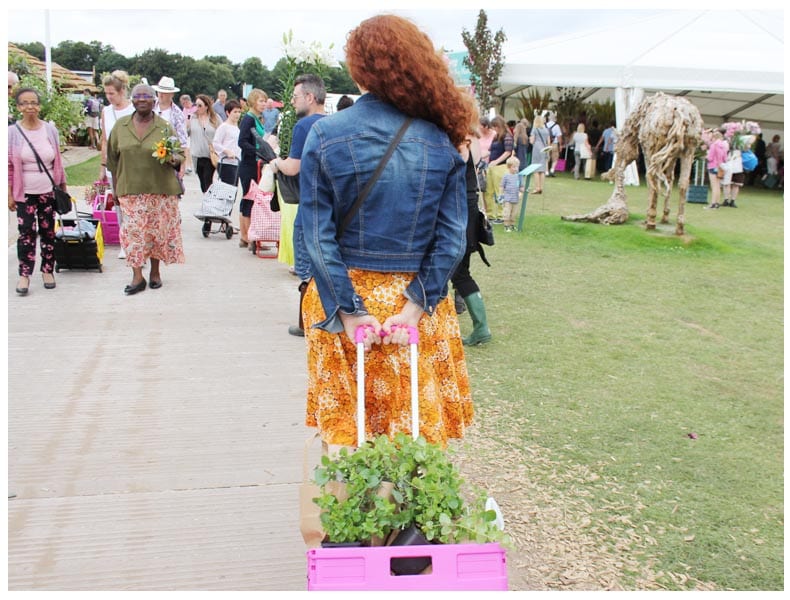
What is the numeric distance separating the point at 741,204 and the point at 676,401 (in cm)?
1751

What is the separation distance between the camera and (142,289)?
8.30 meters

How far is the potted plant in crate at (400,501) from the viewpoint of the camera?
Answer: 2361 millimetres

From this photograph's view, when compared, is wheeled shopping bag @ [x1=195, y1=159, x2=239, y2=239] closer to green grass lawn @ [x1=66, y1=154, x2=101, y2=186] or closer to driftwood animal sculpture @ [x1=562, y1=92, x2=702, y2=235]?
driftwood animal sculpture @ [x1=562, y1=92, x2=702, y2=235]

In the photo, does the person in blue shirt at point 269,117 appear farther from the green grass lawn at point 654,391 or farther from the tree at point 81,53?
the tree at point 81,53

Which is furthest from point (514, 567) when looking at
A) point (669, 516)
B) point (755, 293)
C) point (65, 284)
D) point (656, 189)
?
point (656, 189)

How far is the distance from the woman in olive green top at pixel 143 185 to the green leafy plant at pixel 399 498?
5.95 metres

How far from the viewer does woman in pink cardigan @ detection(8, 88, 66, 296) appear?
25.1 ft

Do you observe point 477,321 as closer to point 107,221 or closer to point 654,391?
point 654,391

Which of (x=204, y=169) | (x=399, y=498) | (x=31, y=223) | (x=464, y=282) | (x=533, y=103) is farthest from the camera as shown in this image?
(x=533, y=103)

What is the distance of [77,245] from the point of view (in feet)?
29.4

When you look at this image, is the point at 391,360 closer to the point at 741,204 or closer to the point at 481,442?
the point at 481,442

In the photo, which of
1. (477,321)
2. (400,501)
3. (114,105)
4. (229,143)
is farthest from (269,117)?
(400,501)

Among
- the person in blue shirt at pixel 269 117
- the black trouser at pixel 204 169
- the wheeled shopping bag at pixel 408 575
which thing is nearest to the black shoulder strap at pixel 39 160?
the person in blue shirt at pixel 269 117

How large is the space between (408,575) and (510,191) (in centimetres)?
1203
